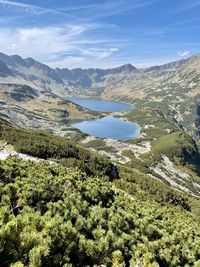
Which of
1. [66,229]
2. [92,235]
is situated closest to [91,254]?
[66,229]

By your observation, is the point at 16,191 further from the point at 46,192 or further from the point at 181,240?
the point at 181,240

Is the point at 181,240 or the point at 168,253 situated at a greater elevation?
the point at 168,253

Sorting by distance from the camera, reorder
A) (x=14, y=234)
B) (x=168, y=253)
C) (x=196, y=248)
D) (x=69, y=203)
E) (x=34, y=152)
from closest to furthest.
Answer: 1. (x=14, y=234)
2. (x=168, y=253)
3. (x=69, y=203)
4. (x=196, y=248)
5. (x=34, y=152)

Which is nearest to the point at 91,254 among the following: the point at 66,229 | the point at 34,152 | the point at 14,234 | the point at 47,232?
the point at 66,229

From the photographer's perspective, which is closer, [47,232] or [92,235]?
[47,232]

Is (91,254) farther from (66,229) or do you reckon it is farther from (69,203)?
(69,203)

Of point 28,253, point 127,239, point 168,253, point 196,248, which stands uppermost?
point 28,253

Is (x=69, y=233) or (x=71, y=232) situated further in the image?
(x=71, y=232)

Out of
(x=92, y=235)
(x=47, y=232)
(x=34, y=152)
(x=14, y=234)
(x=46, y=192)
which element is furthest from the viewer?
(x=34, y=152)

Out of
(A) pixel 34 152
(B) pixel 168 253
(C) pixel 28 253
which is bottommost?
(A) pixel 34 152
